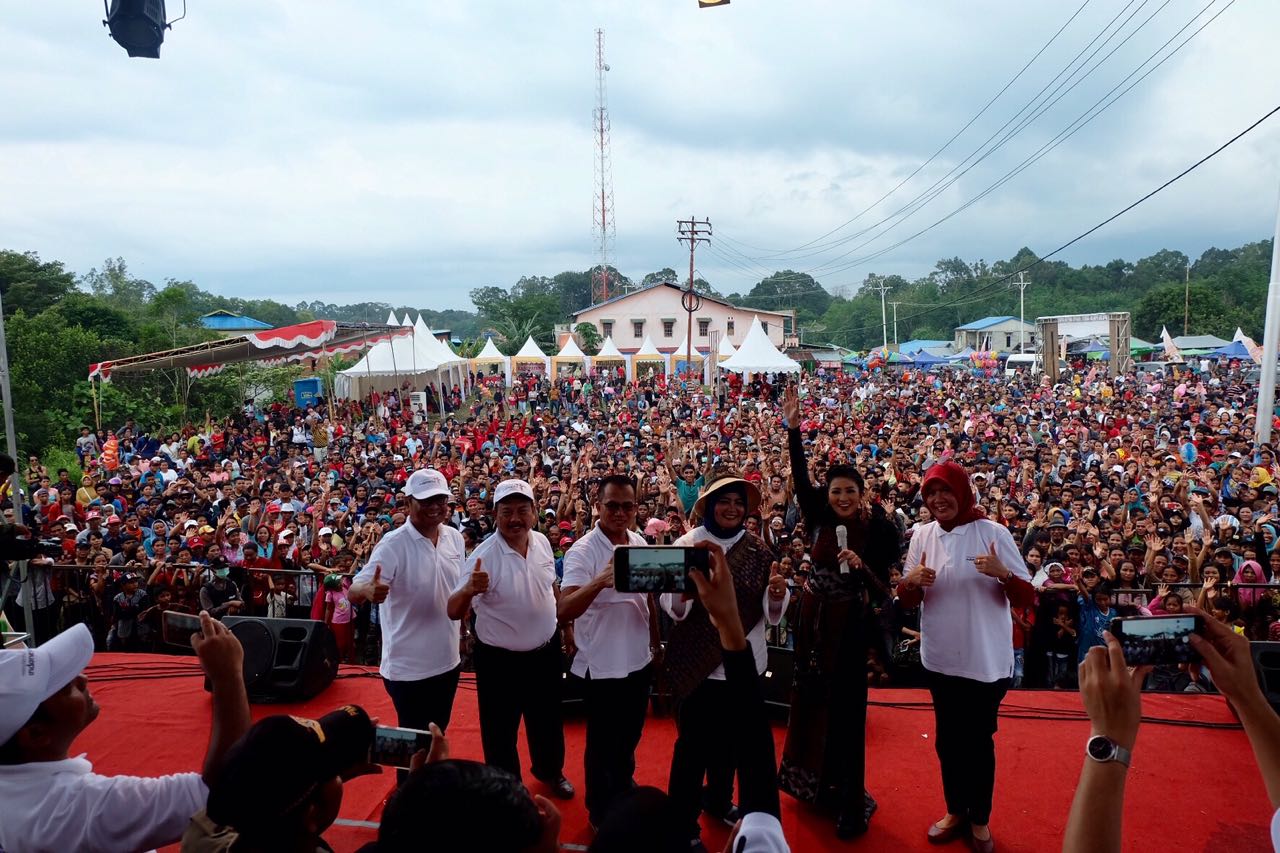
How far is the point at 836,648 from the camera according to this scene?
9.72ft

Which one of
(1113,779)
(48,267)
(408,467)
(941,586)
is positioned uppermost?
(48,267)

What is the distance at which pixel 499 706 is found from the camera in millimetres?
3141

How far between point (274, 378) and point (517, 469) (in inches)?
640

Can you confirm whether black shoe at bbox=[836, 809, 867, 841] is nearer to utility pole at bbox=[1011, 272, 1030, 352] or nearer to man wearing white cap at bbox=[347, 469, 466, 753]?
man wearing white cap at bbox=[347, 469, 466, 753]

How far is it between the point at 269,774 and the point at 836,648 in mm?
2066

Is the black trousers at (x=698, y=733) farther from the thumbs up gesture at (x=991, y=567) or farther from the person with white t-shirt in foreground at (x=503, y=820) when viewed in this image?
the person with white t-shirt in foreground at (x=503, y=820)

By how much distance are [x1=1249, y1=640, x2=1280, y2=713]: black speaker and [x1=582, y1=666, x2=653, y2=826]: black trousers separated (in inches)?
112

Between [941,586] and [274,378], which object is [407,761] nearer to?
[941,586]

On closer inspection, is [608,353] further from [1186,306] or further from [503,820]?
[1186,306]

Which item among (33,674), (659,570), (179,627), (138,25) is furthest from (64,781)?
(138,25)

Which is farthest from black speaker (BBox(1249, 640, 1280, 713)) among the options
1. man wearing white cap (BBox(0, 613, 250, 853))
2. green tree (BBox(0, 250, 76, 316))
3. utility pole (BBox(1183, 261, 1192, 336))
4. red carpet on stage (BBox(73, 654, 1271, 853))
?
→ utility pole (BBox(1183, 261, 1192, 336))

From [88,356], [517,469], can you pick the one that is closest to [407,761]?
[517,469]

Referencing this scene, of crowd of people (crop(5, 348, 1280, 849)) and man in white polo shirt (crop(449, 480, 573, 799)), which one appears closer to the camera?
crowd of people (crop(5, 348, 1280, 849))

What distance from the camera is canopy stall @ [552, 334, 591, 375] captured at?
33406 mm
